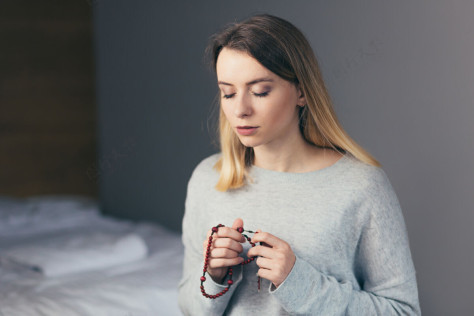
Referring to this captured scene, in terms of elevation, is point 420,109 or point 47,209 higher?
point 420,109

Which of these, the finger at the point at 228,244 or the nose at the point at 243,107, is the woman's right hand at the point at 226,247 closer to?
the finger at the point at 228,244

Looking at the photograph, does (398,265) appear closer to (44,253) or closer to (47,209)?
(44,253)

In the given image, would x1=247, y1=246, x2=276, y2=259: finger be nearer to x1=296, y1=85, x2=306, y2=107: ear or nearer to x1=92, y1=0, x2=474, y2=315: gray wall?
x1=296, y1=85, x2=306, y2=107: ear

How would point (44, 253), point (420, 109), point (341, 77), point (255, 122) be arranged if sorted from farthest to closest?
point (44, 253) < point (341, 77) < point (420, 109) < point (255, 122)

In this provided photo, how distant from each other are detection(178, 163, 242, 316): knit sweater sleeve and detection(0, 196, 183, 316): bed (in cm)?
52

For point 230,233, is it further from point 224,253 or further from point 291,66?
point 291,66

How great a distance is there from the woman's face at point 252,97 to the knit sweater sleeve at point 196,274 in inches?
8.9

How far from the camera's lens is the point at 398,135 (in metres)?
1.33

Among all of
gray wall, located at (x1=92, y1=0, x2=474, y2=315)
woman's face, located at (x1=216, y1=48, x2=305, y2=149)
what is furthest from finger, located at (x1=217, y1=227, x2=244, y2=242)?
gray wall, located at (x1=92, y1=0, x2=474, y2=315)

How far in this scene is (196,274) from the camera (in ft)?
3.07

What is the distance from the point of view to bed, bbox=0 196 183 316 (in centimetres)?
145

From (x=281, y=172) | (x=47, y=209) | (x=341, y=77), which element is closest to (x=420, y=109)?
(x=341, y=77)

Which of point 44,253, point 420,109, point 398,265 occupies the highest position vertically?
point 420,109

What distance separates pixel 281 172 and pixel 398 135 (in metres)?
0.52
